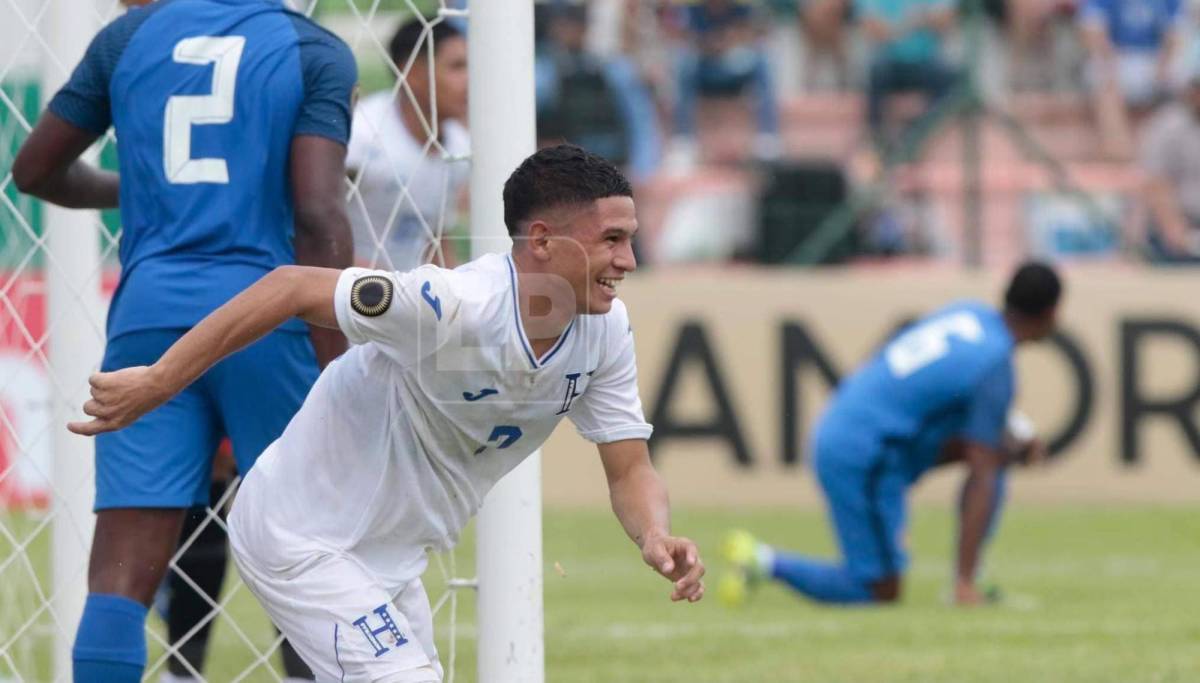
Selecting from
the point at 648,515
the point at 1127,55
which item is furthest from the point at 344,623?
the point at 1127,55

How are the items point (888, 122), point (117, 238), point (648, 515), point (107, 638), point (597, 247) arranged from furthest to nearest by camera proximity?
point (888, 122) → point (117, 238) → point (107, 638) → point (648, 515) → point (597, 247)

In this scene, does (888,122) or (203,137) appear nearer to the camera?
(203,137)

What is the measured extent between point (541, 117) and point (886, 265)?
2.58 m

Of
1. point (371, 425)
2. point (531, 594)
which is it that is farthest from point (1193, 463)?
point (371, 425)

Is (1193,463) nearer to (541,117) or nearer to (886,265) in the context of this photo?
(886,265)

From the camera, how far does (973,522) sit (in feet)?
30.3

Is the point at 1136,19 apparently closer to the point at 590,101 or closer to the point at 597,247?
the point at 590,101

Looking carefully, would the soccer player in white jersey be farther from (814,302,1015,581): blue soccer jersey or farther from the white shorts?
(814,302,1015,581): blue soccer jersey

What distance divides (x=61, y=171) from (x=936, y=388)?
5308mm

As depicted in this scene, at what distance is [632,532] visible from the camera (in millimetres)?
4305

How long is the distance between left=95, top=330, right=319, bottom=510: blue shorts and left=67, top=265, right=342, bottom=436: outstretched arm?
3.06ft

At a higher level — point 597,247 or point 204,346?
point 597,247

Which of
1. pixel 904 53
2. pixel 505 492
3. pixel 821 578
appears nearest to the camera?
pixel 505 492

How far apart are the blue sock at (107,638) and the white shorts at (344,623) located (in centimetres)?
60
